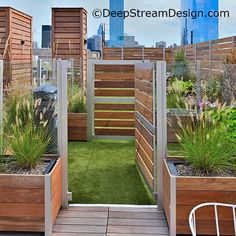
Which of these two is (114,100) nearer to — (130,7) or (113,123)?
(113,123)

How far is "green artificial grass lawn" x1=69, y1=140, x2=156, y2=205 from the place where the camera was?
13.6 feet

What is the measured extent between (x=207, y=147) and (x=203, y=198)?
385 millimetres

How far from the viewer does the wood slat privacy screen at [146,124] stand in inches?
162

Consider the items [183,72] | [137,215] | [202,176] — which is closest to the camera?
[202,176]

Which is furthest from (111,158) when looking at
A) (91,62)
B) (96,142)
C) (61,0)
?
(61,0)

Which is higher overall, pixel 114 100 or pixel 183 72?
pixel 183 72

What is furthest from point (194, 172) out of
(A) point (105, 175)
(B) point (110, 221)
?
(A) point (105, 175)

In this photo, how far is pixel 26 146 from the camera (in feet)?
11.2

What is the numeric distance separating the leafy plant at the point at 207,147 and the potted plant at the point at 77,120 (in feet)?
12.5

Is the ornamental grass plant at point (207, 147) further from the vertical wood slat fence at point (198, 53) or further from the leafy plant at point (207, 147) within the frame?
the vertical wood slat fence at point (198, 53)

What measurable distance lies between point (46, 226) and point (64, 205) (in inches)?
24.3

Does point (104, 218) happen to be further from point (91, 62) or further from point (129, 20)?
point (129, 20)

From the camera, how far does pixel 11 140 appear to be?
3500 mm

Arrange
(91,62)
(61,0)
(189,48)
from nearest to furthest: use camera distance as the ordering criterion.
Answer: (91,62) → (61,0) → (189,48)
